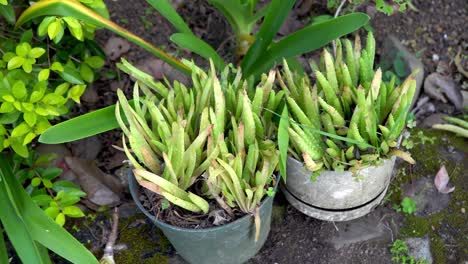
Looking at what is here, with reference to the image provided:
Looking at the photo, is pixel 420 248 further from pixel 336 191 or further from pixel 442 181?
pixel 336 191

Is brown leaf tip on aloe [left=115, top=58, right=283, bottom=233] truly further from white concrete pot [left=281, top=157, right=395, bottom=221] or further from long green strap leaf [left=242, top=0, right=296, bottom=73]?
long green strap leaf [left=242, top=0, right=296, bottom=73]

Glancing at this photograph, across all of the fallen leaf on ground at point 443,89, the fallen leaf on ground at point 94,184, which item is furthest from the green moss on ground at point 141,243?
the fallen leaf on ground at point 443,89

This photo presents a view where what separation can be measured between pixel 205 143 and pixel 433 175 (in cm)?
95

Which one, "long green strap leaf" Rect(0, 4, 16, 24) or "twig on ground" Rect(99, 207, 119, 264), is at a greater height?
"long green strap leaf" Rect(0, 4, 16, 24)

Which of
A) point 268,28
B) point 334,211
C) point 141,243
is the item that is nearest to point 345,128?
point 334,211

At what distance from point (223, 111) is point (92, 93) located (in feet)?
2.85

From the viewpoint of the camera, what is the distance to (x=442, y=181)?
6.56ft

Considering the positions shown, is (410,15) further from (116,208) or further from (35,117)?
(35,117)

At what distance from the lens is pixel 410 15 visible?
8.14ft

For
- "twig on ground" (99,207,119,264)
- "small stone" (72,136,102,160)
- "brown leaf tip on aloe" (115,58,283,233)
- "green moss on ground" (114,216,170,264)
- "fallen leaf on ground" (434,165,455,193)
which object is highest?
"brown leaf tip on aloe" (115,58,283,233)

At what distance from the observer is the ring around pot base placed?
1826mm

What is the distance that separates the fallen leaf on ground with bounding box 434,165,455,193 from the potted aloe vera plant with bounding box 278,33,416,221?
33 centimetres

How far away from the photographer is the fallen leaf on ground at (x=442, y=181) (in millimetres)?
1987

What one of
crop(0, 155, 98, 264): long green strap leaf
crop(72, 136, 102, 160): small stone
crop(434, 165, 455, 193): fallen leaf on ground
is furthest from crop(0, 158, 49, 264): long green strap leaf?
crop(434, 165, 455, 193): fallen leaf on ground
